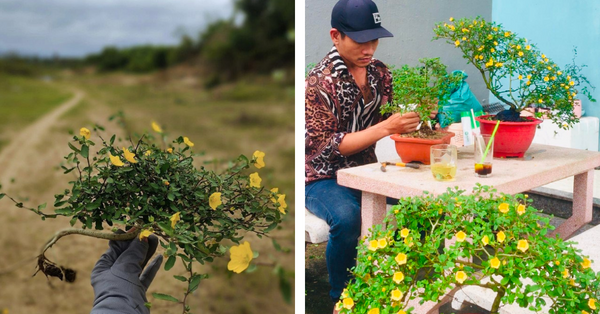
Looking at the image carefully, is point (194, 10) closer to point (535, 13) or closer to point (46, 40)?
point (46, 40)

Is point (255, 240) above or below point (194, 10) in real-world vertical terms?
below

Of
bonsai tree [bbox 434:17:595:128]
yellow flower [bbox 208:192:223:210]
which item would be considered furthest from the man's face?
yellow flower [bbox 208:192:223:210]

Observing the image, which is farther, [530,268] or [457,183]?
[457,183]

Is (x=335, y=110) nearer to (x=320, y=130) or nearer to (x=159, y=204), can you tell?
(x=320, y=130)

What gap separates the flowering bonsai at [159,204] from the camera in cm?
133

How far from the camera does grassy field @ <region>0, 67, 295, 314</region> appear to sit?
2.49 metres

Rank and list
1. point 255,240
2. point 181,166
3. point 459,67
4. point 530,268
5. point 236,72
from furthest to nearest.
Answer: point 236,72 < point 255,240 < point 459,67 < point 181,166 < point 530,268

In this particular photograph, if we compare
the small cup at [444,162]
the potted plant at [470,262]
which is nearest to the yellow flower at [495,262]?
the potted plant at [470,262]

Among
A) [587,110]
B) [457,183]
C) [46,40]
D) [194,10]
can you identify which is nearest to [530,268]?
[457,183]

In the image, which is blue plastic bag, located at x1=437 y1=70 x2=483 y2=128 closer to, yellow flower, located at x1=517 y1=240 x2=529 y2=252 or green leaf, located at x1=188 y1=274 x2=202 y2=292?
yellow flower, located at x1=517 y1=240 x2=529 y2=252

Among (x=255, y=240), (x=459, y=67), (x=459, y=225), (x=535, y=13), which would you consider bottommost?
(x=255, y=240)

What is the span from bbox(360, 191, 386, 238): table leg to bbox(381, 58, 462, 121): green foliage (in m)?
0.29

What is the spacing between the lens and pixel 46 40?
382 centimetres

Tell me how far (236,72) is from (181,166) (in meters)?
2.44
